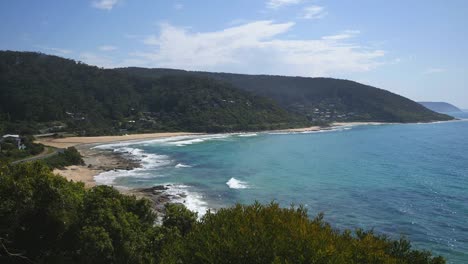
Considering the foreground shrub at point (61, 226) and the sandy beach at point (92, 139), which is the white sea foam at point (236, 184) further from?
the sandy beach at point (92, 139)

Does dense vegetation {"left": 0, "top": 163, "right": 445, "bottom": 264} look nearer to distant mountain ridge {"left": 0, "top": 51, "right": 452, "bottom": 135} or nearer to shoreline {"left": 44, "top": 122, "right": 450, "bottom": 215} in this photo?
shoreline {"left": 44, "top": 122, "right": 450, "bottom": 215}

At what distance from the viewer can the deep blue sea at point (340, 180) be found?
34.2 meters

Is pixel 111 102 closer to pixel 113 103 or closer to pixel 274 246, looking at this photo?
pixel 113 103

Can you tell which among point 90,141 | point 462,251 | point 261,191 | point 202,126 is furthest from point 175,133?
point 462,251

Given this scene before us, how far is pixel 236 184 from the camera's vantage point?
5022 cm

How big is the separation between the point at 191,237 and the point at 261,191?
3161 cm

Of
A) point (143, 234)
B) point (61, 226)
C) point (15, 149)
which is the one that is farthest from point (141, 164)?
point (143, 234)

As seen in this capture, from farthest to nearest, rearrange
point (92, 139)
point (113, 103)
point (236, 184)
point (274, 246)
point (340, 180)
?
point (113, 103), point (92, 139), point (340, 180), point (236, 184), point (274, 246)

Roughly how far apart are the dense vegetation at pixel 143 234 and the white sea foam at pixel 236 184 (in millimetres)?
24569

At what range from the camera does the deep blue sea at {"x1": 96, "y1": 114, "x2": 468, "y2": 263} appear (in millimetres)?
34250

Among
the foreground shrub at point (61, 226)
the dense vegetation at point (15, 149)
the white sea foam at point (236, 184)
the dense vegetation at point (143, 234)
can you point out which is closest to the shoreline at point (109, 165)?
the white sea foam at point (236, 184)

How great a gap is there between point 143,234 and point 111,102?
124582mm

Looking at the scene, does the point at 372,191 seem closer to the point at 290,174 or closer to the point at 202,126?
the point at 290,174

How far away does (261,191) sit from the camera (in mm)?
46500
